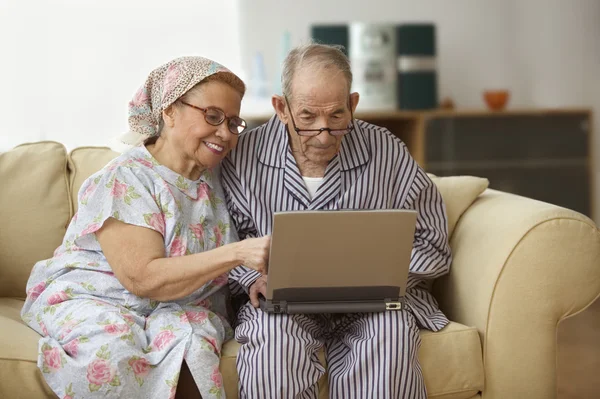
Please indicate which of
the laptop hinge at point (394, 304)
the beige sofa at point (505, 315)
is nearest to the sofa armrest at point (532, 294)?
the beige sofa at point (505, 315)

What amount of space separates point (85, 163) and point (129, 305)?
645mm

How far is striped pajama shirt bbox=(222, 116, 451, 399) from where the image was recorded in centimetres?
188

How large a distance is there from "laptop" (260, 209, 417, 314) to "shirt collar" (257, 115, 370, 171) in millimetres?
368

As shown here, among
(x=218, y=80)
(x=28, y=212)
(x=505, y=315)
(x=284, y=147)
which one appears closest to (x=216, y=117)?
(x=218, y=80)

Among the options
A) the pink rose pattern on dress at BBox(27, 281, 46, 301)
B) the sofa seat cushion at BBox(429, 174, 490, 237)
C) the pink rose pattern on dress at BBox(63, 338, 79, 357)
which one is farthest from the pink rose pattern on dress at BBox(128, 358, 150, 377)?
the sofa seat cushion at BBox(429, 174, 490, 237)

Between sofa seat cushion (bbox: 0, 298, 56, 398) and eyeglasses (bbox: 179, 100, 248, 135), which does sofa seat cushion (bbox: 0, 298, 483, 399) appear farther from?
eyeglasses (bbox: 179, 100, 248, 135)

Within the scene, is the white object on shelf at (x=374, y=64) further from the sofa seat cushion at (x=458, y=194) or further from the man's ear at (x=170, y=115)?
the man's ear at (x=170, y=115)

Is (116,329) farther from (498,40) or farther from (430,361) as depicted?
(498,40)

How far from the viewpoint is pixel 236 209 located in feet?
7.09

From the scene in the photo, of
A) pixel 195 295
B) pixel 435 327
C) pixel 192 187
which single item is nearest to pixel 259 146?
pixel 192 187

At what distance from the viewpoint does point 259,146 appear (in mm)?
2184

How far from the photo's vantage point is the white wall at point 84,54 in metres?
4.45

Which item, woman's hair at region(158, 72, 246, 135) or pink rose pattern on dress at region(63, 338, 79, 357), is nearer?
pink rose pattern on dress at region(63, 338, 79, 357)

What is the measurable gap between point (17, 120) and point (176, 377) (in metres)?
3.01
